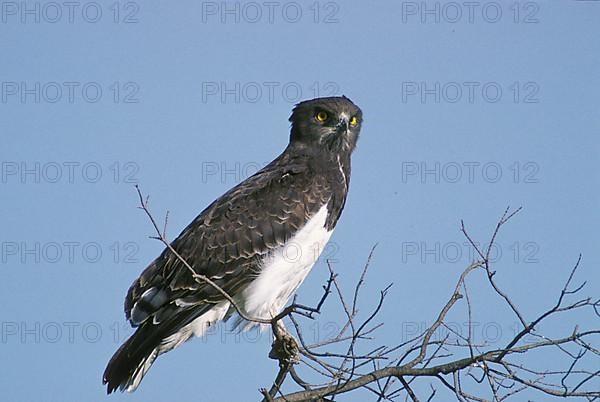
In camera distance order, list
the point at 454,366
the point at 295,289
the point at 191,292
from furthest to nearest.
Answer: the point at 295,289 < the point at 191,292 < the point at 454,366

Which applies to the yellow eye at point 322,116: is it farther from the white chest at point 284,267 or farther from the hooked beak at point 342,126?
the white chest at point 284,267

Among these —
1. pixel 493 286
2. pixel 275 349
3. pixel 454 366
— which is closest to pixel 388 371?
pixel 454 366

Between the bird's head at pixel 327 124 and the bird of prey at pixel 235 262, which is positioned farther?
the bird's head at pixel 327 124

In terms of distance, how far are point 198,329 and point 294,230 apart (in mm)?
1096

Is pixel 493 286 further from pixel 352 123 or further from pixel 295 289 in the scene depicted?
pixel 352 123

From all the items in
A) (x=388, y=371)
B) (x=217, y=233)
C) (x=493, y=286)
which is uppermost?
(x=217, y=233)

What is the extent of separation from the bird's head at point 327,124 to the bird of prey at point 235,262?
15.3 inches

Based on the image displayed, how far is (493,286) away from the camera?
561 centimetres

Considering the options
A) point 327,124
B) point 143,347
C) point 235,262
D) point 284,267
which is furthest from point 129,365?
point 327,124

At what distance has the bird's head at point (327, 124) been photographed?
7711 millimetres

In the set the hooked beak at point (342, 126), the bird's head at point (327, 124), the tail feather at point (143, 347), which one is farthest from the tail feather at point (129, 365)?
the hooked beak at point (342, 126)

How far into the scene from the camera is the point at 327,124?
7832 millimetres

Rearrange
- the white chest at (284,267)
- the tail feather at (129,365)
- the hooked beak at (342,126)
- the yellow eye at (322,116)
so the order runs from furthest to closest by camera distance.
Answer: the yellow eye at (322,116)
the hooked beak at (342,126)
the white chest at (284,267)
the tail feather at (129,365)

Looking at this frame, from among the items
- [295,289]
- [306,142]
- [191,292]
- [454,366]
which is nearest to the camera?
[454,366]
